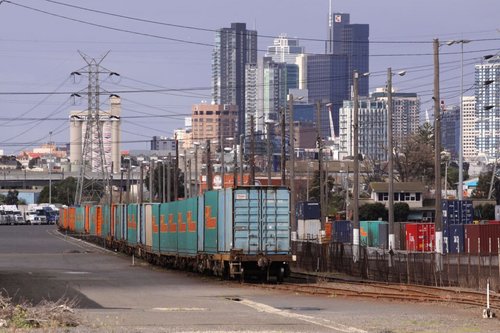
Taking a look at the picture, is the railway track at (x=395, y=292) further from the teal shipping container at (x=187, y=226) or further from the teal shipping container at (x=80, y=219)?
the teal shipping container at (x=80, y=219)

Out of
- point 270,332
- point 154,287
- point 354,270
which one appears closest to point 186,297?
point 154,287

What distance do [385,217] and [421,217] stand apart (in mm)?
8761

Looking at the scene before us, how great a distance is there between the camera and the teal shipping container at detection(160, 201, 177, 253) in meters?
58.0

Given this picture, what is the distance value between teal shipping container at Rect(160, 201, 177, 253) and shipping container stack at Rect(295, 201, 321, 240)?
36.2m

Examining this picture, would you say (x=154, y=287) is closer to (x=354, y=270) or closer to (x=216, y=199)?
(x=216, y=199)

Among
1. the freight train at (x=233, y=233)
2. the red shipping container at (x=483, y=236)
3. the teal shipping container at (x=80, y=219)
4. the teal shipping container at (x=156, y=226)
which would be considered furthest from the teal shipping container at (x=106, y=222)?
the freight train at (x=233, y=233)

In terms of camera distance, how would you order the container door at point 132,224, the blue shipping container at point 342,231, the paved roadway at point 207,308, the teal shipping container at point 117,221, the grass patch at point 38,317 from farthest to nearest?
1. the blue shipping container at point 342,231
2. the teal shipping container at point 117,221
3. the container door at point 132,224
4. the paved roadway at point 207,308
5. the grass patch at point 38,317

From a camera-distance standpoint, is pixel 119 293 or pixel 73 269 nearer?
pixel 119 293

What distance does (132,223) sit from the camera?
7650 centimetres

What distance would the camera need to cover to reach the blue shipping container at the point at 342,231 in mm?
90875

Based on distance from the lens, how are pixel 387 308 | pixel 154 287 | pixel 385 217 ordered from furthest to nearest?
pixel 385 217, pixel 154 287, pixel 387 308

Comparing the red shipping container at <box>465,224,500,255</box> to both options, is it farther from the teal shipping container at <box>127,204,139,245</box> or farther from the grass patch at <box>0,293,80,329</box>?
the grass patch at <box>0,293,80,329</box>

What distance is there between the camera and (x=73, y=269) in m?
57.8

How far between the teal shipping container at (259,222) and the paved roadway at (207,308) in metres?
1.84
